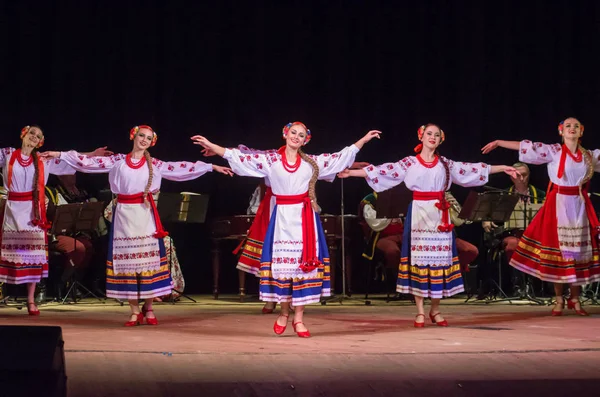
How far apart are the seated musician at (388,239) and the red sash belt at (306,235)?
3.15m

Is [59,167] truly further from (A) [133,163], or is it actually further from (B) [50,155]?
(A) [133,163]

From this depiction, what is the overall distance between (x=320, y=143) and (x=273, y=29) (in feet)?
4.34

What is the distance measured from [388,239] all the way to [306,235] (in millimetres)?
3573

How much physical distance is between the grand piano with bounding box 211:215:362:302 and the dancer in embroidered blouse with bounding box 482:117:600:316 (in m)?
2.26

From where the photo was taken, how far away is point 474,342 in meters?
6.14

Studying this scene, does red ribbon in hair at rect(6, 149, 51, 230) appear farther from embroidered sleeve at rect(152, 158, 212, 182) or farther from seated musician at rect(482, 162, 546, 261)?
seated musician at rect(482, 162, 546, 261)

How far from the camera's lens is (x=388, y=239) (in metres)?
9.96

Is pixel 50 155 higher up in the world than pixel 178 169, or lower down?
higher up

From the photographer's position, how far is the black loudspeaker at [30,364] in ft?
10.4

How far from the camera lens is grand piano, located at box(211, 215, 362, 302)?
9.74 metres

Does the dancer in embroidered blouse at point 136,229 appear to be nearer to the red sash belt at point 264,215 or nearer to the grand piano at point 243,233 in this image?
the red sash belt at point 264,215

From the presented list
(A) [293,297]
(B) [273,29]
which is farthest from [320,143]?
(A) [293,297]

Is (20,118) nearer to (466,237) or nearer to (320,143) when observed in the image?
(320,143)

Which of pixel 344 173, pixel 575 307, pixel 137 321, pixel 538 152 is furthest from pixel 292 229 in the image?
pixel 575 307
